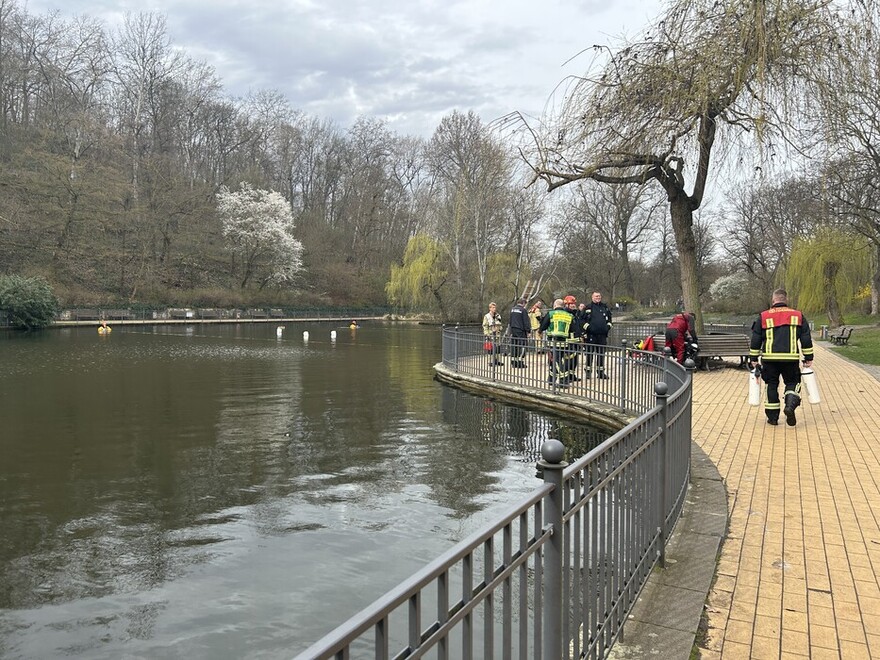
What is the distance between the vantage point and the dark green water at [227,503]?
4.72m

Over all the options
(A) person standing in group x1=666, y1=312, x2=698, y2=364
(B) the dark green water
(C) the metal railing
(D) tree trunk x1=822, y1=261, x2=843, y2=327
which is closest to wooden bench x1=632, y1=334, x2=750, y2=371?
(A) person standing in group x1=666, y1=312, x2=698, y2=364

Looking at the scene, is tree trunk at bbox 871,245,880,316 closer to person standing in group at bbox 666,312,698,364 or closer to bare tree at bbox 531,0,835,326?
bare tree at bbox 531,0,835,326

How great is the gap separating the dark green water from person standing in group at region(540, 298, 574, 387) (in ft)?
4.00

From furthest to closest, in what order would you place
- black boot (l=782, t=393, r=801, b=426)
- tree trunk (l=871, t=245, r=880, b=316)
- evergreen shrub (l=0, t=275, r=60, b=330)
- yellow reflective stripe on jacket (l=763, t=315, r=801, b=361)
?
tree trunk (l=871, t=245, r=880, b=316) < evergreen shrub (l=0, t=275, r=60, b=330) < black boot (l=782, t=393, r=801, b=426) < yellow reflective stripe on jacket (l=763, t=315, r=801, b=361)

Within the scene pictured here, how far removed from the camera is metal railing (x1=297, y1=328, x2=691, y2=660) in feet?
5.80

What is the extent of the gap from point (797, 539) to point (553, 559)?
3.22 metres

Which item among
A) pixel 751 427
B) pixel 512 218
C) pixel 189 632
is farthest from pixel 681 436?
pixel 512 218

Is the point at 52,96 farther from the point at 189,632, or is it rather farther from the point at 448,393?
the point at 189,632

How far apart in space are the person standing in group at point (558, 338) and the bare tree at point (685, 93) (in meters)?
3.60

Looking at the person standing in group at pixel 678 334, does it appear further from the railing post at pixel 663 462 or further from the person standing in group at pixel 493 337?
the railing post at pixel 663 462

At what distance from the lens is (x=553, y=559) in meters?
2.50

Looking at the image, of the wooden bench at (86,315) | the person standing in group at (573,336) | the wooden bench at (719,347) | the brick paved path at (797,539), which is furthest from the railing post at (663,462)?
the wooden bench at (86,315)

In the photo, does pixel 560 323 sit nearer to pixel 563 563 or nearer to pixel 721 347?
pixel 721 347

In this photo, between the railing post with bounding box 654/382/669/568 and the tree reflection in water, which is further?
the tree reflection in water
